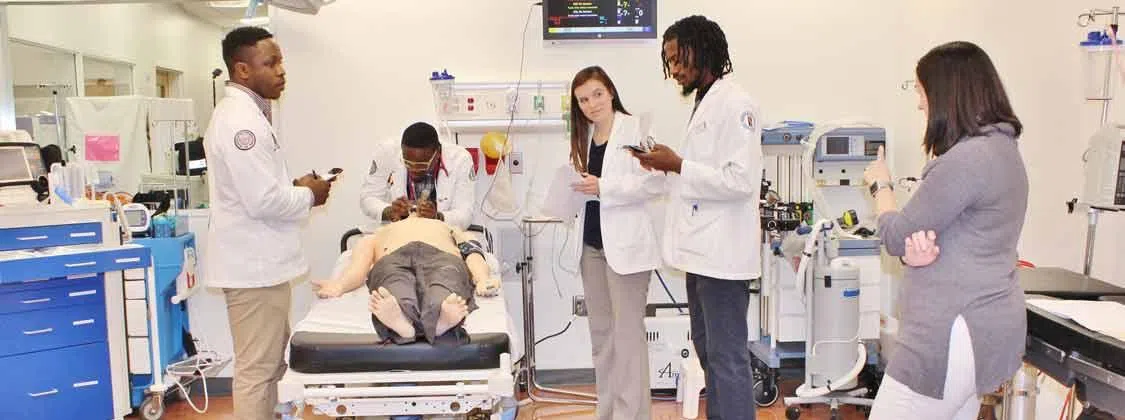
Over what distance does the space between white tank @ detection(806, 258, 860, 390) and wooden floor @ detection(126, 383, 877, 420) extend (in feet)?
0.94

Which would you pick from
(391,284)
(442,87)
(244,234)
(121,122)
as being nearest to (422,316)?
(391,284)

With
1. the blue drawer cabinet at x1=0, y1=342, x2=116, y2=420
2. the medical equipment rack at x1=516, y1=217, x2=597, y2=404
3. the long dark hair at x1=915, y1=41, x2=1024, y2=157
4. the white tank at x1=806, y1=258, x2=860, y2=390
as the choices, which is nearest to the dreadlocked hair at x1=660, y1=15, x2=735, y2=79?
the long dark hair at x1=915, y1=41, x2=1024, y2=157

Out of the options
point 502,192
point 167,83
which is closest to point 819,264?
point 502,192

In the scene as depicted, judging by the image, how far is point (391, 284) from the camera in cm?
250

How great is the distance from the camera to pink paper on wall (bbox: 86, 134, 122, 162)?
13.2 ft

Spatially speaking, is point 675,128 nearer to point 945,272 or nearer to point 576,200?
point 576,200

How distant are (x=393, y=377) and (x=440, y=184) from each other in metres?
1.48

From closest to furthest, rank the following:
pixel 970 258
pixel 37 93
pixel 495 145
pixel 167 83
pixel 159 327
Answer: pixel 970 258, pixel 159 327, pixel 495 145, pixel 37 93, pixel 167 83

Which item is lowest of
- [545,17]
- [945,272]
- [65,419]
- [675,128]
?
[65,419]

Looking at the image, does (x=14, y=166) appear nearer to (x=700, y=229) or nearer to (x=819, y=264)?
(x=700, y=229)

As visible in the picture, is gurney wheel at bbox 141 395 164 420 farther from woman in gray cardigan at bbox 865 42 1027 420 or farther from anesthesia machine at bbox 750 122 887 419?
woman in gray cardigan at bbox 865 42 1027 420

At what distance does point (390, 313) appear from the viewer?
2.25 meters

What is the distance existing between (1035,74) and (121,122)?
421cm

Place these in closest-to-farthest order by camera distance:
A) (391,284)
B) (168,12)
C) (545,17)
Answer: (391,284)
(545,17)
(168,12)
